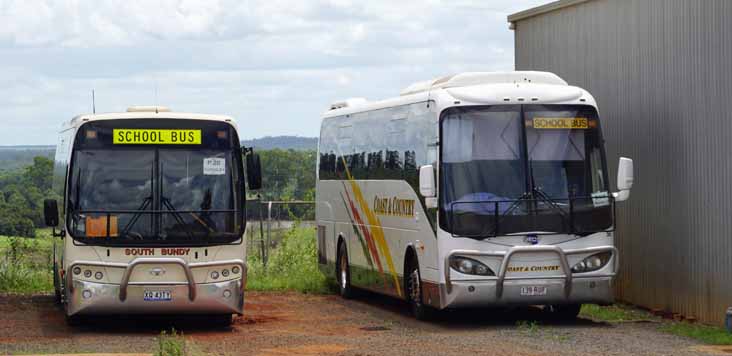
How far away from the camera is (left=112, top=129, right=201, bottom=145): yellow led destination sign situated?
63.3 feet

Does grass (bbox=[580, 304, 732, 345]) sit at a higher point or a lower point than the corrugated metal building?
lower

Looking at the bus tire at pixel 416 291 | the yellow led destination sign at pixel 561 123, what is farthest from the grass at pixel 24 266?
the yellow led destination sign at pixel 561 123

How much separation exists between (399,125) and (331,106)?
5632 mm

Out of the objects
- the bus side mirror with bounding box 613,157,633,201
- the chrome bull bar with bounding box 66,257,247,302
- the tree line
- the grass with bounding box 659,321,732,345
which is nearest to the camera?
the grass with bounding box 659,321,732,345

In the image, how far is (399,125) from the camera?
22375mm

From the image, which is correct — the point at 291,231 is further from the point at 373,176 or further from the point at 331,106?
the point at 373,176

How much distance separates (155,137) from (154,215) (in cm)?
107

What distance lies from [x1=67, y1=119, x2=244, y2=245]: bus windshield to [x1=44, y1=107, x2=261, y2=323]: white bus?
1 cm

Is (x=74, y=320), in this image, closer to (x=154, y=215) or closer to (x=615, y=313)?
(x=154, y=215)

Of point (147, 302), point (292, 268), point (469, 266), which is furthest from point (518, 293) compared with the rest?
point (292, 268)

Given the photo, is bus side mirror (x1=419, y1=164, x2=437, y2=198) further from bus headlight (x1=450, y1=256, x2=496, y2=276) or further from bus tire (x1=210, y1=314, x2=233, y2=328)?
bus tire (x1=210, y1=314, x2=233, y2=328)

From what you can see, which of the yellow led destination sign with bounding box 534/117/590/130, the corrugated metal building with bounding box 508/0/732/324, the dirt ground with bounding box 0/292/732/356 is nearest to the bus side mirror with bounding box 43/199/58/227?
the dirt ground with bounding box 0/292/732/356

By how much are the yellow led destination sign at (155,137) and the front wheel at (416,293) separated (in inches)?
154

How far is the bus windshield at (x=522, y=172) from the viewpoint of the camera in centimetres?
1958
